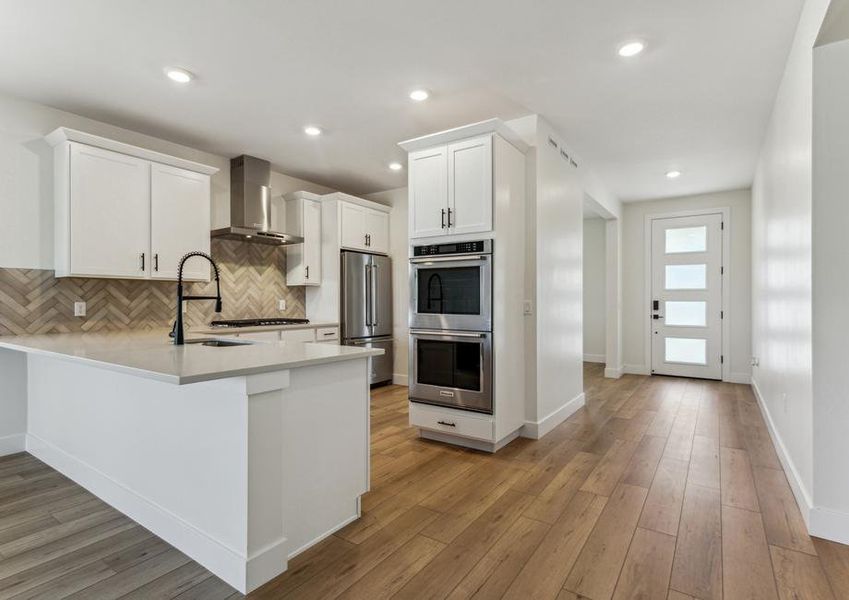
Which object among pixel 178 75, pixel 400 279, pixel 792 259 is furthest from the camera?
pixel 400 279

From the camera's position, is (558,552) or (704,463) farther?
(704,463)

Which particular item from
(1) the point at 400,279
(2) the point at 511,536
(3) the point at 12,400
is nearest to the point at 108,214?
(3) the point at 12,400

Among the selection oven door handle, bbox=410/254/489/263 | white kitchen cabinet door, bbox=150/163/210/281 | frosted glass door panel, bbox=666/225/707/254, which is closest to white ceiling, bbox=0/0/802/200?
white kitchen cabinet door, bbox=150/163/210/281

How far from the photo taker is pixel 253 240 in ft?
15.5

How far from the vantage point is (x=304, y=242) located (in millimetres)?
5051

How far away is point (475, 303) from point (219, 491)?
2.06m

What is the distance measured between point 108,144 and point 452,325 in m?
3.01

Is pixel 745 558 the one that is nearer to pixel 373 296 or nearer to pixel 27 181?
pixel 373 296

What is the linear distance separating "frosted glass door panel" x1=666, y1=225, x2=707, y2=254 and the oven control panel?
180 inches

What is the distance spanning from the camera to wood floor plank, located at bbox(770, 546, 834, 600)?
170 centimetres

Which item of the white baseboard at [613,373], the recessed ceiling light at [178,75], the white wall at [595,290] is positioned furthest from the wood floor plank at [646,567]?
the white wall at [595,290]

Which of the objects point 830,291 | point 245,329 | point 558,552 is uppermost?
point 830,291

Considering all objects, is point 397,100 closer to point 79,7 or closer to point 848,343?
point 79,7

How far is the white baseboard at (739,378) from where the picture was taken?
19.4ft
